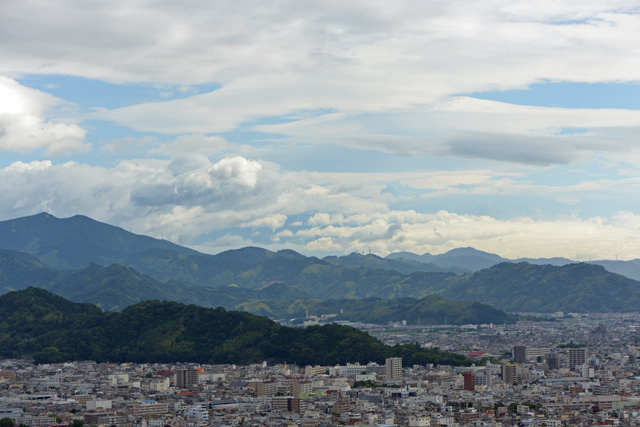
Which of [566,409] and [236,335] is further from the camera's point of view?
[236,335]

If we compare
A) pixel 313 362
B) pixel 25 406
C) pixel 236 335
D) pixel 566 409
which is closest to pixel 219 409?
pixel 25 406

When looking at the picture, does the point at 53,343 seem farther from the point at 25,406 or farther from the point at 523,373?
the point at 523,373

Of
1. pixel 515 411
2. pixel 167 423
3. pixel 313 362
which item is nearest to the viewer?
pixel 167 423

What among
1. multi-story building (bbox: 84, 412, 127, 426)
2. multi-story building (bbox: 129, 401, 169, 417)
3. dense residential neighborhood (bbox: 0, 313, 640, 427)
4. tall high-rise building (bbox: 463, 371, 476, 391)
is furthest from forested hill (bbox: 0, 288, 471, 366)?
multi-story building (bbox: 84, 412, 127, 426)

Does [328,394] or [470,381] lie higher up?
[470,381]

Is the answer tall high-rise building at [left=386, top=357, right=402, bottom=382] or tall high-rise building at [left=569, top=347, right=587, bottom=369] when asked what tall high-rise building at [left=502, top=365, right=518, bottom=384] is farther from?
tall high-rise building at [left=569, top=347, right=587, bottom=369]

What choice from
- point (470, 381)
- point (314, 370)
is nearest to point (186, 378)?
point (314, 370)

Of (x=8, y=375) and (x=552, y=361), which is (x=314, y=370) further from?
(x=8, y=375)
